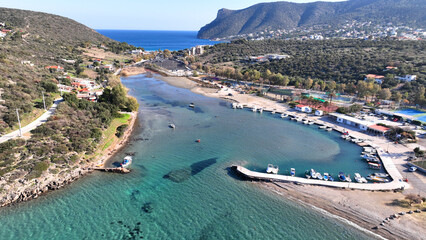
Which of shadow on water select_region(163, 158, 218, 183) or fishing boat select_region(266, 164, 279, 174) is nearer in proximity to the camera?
shadow on water select_region(163, 158, 218, 183)

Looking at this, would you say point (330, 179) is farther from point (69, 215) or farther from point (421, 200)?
point (69, 215)

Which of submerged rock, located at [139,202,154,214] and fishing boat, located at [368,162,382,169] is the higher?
fishing boat, located at [368,162,382,169]

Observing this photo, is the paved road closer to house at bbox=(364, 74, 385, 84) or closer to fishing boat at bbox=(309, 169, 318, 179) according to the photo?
fishing boat at bbox=(309, 169, 318, 179)

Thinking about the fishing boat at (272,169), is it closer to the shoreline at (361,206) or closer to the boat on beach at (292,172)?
the boat on beach at (292,172)

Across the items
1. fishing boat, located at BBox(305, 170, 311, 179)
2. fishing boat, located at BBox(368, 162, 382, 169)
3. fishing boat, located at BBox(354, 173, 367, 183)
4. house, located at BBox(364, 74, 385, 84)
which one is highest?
house, located at BBox(364, 74, 385, 84)

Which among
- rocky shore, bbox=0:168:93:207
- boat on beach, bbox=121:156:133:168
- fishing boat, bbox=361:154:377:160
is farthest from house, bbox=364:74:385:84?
rocky shore, bbox=0:168:93:207

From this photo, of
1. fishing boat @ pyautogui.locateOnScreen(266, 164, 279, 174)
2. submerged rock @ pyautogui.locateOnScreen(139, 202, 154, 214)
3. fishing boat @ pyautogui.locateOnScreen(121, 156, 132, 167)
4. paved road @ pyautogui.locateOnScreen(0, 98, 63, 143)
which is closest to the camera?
submerged rock @ pyautogui.locateOnScreen(139, 202, 154, 214)

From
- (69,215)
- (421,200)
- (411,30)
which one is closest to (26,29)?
(69,215)
